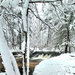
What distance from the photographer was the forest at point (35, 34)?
771 centimetres

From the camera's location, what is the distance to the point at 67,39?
22031mm

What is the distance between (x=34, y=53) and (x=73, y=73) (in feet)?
47.7

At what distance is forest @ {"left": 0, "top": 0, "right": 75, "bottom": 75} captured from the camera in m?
7.71

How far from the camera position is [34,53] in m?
26.2

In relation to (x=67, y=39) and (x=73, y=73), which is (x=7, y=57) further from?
(x=67, y=39)

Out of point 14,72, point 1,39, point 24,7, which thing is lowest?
point 14,72

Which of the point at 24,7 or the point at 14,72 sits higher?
the point at 24,7

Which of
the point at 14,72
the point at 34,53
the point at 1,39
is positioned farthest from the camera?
the point at 34,53

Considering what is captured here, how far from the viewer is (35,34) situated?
27.0 m

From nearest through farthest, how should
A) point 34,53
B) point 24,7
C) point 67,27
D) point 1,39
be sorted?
point 1,39
point 24,7
point 67,27
point 34,53

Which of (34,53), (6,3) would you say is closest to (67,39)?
(34,53)

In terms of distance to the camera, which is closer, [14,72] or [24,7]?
[14,72]

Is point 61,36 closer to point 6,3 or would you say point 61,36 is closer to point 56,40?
point 56,40

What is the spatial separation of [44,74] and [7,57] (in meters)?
5.83
